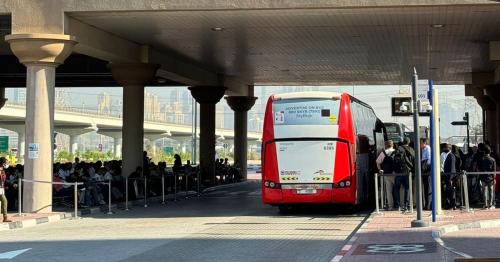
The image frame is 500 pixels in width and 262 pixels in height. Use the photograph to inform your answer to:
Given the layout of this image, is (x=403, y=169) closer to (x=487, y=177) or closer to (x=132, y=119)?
(x=487, y=177)

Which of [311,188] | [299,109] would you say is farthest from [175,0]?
[311,188]

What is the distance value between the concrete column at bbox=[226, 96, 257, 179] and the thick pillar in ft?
20.8

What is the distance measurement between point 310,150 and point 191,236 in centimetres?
606

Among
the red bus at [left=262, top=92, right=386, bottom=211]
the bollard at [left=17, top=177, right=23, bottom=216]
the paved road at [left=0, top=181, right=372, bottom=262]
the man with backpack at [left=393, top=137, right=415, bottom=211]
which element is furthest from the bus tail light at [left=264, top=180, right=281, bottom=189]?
the bollard at [left=17, top=177, right=23, bottom=216]

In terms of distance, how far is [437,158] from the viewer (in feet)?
58.4

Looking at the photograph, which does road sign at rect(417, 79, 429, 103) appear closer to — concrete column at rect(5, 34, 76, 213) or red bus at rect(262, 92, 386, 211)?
red bus at rect(262, 92, 386, 211)

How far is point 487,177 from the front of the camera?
65.7 feet

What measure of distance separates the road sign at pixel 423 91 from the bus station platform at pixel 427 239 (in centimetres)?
285

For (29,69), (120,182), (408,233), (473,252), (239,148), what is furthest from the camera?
(239,148)

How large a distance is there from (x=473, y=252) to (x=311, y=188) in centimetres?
881

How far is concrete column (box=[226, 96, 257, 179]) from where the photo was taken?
49.2 meters

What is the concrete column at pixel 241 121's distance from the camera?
49150 millimetres

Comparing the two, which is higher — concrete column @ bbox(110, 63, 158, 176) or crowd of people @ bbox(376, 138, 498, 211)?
concrete column @ bbox(110, 63, 158, 176)

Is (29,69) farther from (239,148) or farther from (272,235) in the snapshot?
(239,148)
